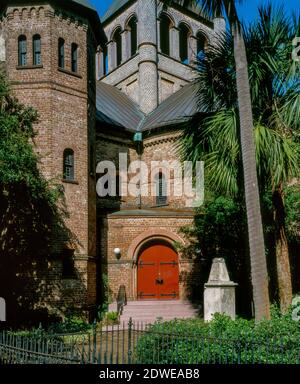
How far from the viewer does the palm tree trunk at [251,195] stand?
9156mm

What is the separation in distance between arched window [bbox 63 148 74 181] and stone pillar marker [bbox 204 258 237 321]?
22.1 ft

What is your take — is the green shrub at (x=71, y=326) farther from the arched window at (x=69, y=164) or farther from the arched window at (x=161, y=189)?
the arched window at (x=161, y=189)

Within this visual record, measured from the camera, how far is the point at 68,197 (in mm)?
17234

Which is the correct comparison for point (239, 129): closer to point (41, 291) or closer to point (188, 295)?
point (41, 291)

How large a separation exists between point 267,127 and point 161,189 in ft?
47.8

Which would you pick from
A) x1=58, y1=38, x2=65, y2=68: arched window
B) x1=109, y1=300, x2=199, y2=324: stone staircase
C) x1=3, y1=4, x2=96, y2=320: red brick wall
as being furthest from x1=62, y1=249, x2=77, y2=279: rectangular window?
x1=58, y1=38, x2=65, y2=68: arched window

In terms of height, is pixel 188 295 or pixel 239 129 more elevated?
pixel 239 129

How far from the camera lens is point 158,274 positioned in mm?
21172

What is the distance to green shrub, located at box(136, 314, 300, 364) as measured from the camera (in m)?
7.44

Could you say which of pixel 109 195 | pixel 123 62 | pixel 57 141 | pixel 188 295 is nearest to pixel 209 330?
pixel 57 141

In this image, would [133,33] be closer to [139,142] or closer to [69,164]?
[139,142]

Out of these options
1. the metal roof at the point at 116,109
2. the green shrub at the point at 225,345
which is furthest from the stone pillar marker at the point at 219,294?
the metal roof at the point at 116,109

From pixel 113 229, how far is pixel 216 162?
1059 cm

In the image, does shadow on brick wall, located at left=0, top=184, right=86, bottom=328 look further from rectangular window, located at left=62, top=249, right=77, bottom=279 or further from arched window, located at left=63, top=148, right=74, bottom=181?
arched window, located at left=63, top=148, right=74, bottom=181
